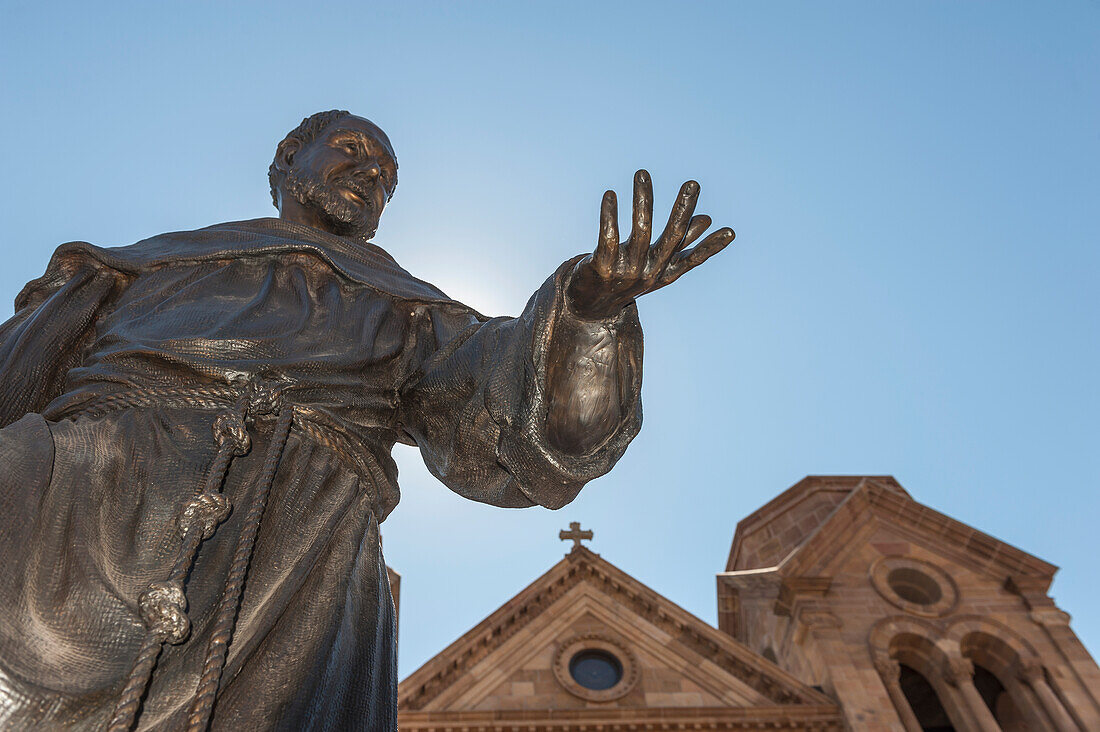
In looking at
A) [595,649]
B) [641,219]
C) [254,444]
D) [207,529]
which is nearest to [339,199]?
[254,444]

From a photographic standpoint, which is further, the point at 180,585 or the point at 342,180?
the point at 342,180

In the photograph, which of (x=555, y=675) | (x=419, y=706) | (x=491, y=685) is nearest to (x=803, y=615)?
(x=555, y=675)

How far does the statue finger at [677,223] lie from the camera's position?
2256 millimetres

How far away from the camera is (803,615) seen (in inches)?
771

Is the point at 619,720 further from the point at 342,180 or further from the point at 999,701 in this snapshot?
the point at 342,180

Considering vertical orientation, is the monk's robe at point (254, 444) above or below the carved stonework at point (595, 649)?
below

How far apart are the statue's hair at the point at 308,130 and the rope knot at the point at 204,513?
196 cm

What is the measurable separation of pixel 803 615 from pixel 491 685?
6569 millimetres

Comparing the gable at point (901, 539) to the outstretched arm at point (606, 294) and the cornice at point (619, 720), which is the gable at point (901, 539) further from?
the outstretched arm at point (606, 294)

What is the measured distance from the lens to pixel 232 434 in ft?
7.45

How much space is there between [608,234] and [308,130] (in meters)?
1.95

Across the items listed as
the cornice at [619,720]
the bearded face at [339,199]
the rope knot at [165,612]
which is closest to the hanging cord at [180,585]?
the rope knot at [165,612]

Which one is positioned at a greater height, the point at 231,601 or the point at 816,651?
the point at 816,651

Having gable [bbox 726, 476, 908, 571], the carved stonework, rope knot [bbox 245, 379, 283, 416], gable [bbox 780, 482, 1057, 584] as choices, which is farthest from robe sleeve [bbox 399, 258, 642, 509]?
gable [bbox 726, 476, 908, 571]
